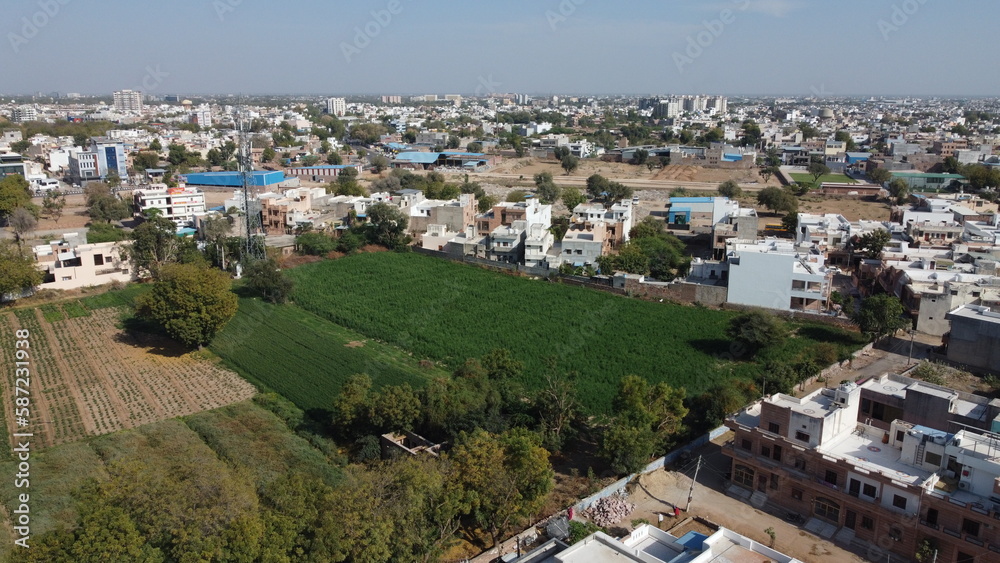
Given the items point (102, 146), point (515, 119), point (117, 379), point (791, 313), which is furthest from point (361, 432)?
point (515, 119)

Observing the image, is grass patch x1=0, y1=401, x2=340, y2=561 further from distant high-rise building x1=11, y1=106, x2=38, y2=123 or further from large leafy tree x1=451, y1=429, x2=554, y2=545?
distant high-rise building x1=11, y1=106, x2=38, y2=123

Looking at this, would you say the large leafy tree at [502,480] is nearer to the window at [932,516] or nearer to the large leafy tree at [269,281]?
the window at [932,516]

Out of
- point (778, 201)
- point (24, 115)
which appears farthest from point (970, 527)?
point (24, 115)

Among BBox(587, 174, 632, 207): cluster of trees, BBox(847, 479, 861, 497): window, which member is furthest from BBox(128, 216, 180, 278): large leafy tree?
BBox(847, 479, 861, 497): window

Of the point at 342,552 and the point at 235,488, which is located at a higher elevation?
the point at 235,488

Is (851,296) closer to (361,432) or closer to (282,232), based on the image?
(361,432)

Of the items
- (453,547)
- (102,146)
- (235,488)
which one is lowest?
(453,547)

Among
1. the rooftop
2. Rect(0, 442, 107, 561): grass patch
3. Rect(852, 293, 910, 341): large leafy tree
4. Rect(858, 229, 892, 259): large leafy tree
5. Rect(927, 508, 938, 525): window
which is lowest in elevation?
Rect(0, 442, 107, 561): grass patch
